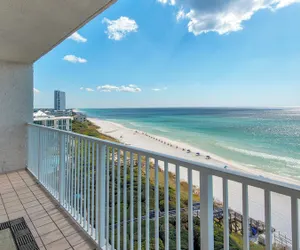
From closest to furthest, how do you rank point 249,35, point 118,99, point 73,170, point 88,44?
1. point 73,170
2. point 249,35
3. point 88,44
4. point 118,99

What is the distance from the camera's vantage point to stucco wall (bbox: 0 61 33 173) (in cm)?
400

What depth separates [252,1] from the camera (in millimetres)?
12711

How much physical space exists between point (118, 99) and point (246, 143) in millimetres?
17074

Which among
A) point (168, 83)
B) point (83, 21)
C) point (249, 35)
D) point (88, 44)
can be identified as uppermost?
point (88, 44)

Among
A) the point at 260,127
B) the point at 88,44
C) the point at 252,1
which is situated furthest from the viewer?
the point at 88,44

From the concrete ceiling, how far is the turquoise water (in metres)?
5.60

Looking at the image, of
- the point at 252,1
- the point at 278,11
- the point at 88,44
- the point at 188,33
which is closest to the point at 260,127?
the point at 278,11

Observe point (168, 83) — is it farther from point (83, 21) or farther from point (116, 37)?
point (83, 21)

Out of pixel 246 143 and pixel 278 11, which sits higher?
pixel 278 11

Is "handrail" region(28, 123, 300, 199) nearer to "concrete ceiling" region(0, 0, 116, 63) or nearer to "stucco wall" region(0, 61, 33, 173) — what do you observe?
"concrete ceiling" region(0, 0, 116, 63)

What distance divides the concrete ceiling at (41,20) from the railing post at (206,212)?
1.85m

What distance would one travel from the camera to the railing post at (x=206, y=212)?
92cm

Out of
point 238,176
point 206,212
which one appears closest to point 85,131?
point 206,212

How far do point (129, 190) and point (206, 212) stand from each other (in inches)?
31.7
